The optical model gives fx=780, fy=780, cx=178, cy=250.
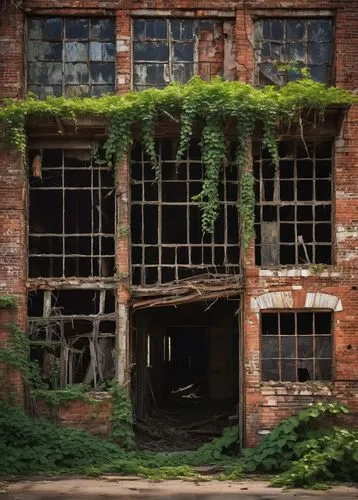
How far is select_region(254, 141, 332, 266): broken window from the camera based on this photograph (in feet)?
55.3

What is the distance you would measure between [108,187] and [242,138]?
308 cm

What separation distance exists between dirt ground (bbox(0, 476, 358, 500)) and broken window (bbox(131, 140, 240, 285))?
4482mm

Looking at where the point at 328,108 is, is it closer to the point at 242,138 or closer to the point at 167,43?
the point at 242,138

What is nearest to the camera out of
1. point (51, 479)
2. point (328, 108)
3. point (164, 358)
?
point (51, 479)

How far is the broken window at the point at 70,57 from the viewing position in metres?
17.1

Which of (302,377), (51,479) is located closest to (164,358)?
(302,377)

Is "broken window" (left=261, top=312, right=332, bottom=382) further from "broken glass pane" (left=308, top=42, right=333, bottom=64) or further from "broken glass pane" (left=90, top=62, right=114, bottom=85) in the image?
"broken glass pane" (left=90, top=62, right=114, bottom=85)

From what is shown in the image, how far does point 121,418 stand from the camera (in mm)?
16031

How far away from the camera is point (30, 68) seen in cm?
1705

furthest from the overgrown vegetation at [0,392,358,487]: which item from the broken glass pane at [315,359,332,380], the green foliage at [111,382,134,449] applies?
the broken glass pane at [315,359,332,380]

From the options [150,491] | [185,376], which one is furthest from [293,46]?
[185,376]

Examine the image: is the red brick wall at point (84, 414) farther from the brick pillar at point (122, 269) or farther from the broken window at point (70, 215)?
the broken window at point (70, 215)

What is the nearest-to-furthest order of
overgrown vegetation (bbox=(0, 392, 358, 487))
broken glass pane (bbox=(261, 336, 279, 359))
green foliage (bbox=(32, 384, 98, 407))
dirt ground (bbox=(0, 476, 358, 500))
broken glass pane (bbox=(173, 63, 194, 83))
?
dirt ground (bbox=(0, 476, 358, 500)), overgrown vegetation (bbox=(0, 392, 358, 487)), green foliage (bbox=(32, 384, 98, 407)), broken glass pane (bbox=(261, 336, 279, 359)), broken glass pane (bbox=(173, 63, 194, 83))

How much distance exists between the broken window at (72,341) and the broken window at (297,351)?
3333 mm
